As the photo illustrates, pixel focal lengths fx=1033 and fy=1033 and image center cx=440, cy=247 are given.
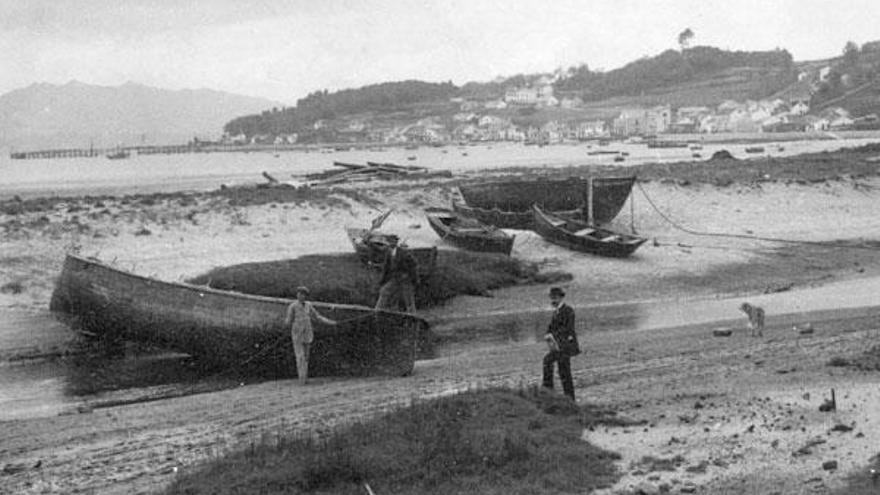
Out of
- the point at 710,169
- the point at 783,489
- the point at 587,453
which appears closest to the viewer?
the point at 783,489

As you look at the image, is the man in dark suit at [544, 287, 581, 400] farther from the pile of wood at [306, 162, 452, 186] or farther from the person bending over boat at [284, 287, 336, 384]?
the pile of wood at [306, 162, 452, 186]

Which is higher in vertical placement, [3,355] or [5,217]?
[5,217]

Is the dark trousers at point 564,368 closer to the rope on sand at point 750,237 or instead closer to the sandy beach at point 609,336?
the sandy beach at point 609,336

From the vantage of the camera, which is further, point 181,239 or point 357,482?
point 181,239

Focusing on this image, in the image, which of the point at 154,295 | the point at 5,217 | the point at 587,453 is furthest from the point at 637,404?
the point at 5,217

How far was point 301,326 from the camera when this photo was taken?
17.0 m

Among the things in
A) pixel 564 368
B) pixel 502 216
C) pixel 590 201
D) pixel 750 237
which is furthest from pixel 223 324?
pixel 750 237

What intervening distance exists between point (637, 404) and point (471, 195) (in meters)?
28.2

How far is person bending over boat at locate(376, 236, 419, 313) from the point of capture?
20547mm

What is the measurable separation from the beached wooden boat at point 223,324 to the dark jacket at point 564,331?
14.2ft

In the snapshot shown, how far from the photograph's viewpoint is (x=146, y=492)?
10672 millimetres

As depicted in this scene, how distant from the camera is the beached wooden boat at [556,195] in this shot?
128 ft

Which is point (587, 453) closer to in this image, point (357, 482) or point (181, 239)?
point (357, 482)

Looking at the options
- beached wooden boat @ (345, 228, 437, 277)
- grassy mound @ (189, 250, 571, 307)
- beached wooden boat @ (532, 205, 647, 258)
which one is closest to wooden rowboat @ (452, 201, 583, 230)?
beached wooden boat @ (532, 205, 647, 258)
